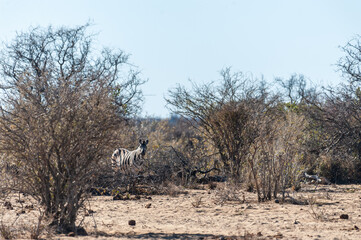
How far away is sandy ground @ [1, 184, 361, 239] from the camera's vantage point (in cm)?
749

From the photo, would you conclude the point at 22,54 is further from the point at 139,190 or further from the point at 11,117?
the point at 11,117

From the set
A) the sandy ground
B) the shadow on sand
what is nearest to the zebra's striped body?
the sandy ground

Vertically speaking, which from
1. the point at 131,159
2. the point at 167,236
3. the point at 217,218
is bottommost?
the point at 167,236

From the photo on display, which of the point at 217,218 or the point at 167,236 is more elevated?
the point at 217,218

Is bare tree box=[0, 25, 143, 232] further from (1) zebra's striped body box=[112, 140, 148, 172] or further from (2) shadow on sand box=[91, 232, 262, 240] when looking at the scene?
(1) zebra's striped body box=[112, 140, 148, 172]

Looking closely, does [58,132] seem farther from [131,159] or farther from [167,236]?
[131,159]

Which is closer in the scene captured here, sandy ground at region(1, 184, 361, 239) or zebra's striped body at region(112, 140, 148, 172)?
sandy ground at region(1, 184, 361, 239)

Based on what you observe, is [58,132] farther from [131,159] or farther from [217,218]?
[131,159]

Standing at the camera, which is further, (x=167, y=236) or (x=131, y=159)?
(x=131, y=159)

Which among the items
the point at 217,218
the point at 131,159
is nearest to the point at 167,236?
the point at 217,218

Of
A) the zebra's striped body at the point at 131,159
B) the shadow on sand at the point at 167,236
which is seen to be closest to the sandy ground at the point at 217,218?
the shadow on sand at the point at 167,236

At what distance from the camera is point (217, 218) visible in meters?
9.05

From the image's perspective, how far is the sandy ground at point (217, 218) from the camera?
7488 millimetres

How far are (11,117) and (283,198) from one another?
5606 millimetres
